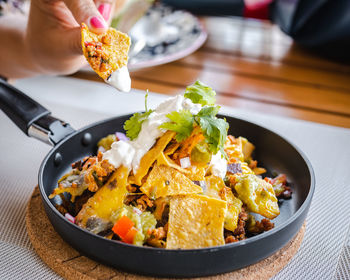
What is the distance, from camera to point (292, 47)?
9.97 feet

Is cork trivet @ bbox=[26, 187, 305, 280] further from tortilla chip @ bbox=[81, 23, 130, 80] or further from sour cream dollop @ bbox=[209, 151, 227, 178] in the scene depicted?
tortilla chip @ bbox=[81, 23, 130, 80]

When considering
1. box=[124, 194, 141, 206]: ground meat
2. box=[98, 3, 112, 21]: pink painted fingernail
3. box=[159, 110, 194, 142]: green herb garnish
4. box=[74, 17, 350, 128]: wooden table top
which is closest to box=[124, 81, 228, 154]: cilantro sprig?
box=[159, 110, 194, 142]: green herb garnish

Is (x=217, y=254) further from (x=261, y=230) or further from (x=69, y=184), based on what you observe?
(x=69, y=184)

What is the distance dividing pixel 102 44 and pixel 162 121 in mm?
317

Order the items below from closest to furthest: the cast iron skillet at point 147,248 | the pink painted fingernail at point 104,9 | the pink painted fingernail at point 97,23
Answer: the cast iron skillet at point 147,248
the pink painted fingernail at point 97,23
the pink painted fingernail at point 104,9

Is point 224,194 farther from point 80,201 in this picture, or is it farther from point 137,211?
point 80,201

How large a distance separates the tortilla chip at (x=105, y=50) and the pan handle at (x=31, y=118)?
1.13 ft

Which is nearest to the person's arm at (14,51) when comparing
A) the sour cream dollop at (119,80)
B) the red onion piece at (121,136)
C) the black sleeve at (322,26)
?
the red onion piece at (121,136)

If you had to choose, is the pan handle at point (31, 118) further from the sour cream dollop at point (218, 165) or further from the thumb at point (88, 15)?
the sour cream dollop at point (218, 165)

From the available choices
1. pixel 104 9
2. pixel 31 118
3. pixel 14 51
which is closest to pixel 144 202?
pixel 31 118

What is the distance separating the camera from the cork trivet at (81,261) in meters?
1.04

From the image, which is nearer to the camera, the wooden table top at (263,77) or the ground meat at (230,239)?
the ground meat at (230,239)

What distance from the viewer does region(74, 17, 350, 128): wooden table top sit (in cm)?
222

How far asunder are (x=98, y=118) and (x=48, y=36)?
1.46ft
